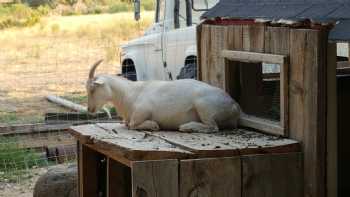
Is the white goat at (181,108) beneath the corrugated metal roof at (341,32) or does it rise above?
beneath

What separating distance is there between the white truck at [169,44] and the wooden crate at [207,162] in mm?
6729

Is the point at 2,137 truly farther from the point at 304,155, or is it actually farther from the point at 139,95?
the point at 304,155

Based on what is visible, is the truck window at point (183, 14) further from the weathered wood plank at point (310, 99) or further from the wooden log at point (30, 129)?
the weathered wood plank at point (310, 99)

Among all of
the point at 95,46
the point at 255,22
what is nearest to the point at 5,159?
the point at 255,22

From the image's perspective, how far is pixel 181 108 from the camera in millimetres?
4996

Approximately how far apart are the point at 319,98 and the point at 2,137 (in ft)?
22.8

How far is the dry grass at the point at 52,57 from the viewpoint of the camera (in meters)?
16.1

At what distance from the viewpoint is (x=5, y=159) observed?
9492mm

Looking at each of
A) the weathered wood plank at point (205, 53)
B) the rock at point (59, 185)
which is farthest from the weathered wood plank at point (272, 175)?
the rock at point (59, 185)

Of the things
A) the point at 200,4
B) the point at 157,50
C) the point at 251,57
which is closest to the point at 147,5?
the point at 157,50

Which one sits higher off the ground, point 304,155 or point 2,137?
point 304,155

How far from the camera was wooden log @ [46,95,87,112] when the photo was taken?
13.9 metres

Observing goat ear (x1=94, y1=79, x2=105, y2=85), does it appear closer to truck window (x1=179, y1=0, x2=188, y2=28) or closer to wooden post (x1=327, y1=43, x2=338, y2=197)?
wooden post (x1=327, y1=43, x2=338, y2=197)

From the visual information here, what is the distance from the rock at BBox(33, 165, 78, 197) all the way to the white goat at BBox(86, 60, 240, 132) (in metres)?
1.54
